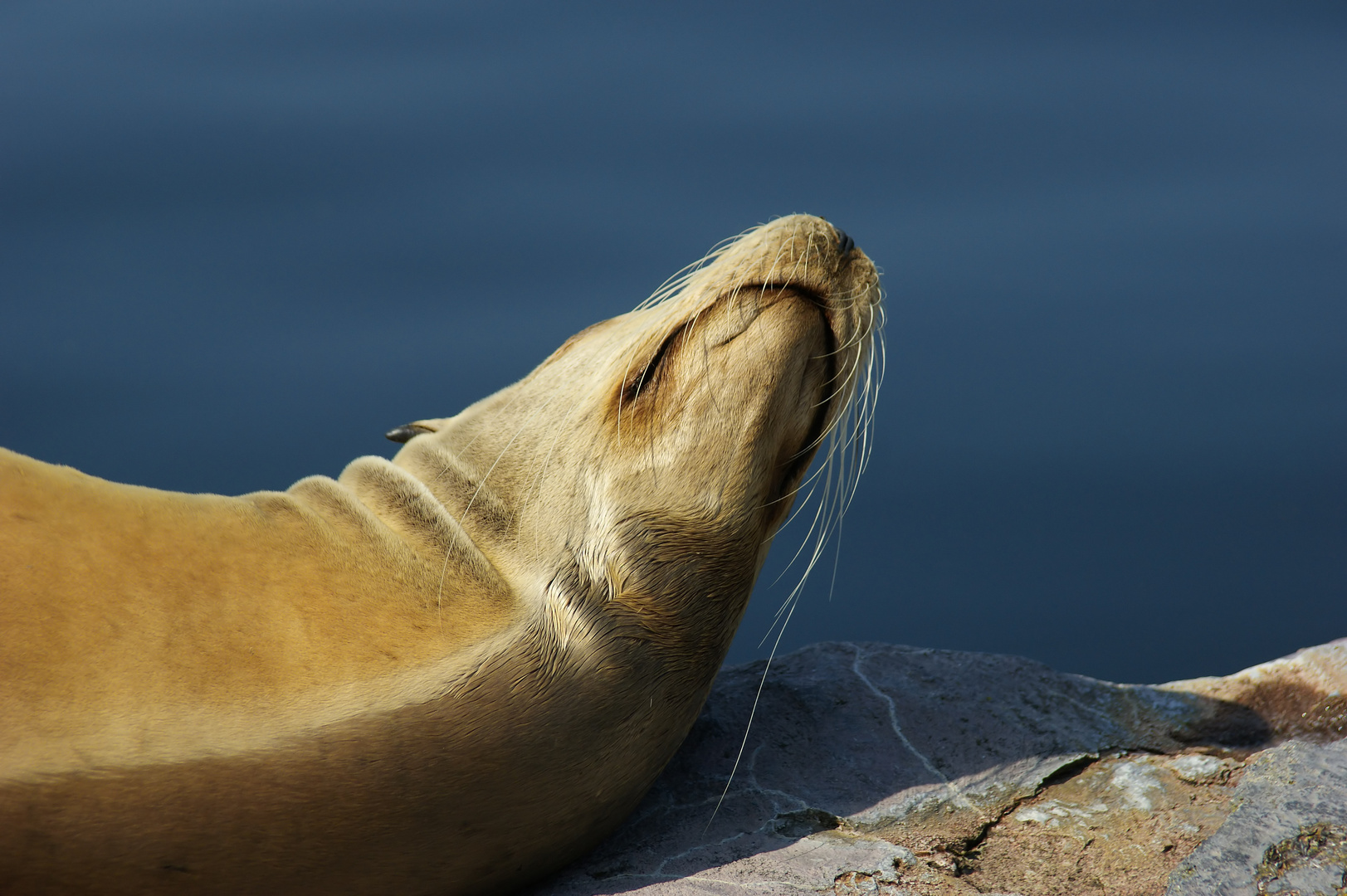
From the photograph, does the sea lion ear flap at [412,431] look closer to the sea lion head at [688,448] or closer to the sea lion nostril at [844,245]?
the sea lion head at [688,448]

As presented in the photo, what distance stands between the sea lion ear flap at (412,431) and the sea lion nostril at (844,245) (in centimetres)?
101

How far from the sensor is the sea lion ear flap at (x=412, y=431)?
8.63ft

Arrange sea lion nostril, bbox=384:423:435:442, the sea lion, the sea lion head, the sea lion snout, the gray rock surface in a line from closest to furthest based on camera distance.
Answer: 1. the sea lion
2. the gray rock surface
3. the sea lion head
4. the sea lion snout
5. sea lion nostril, bbox=384:423:435:442

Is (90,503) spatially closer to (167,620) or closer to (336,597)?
(167,620)

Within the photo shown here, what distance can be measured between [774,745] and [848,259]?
47.3 inches

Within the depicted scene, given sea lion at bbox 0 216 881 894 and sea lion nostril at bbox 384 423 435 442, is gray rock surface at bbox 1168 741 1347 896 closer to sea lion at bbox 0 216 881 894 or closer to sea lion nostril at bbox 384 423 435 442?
sea lion at bbox 0 216 881 894

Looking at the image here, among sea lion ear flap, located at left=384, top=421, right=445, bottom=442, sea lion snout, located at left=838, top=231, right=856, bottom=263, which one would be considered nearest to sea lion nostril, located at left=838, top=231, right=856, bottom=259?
sea lion snout, located at left=838, top=231, right=856, bottom=263

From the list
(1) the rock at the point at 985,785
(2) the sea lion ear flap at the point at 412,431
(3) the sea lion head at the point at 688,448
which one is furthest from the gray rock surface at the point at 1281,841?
(2) the sea lion ear flap at the point at 412,431

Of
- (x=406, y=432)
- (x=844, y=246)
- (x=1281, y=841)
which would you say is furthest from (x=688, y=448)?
(x=1281, y=841)

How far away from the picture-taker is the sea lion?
1.75 metres

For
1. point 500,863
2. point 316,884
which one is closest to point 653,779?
point 500,863

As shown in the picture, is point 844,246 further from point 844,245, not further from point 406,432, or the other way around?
point 406,432

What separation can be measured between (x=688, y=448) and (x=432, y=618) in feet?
1.86

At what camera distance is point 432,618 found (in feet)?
6.55
